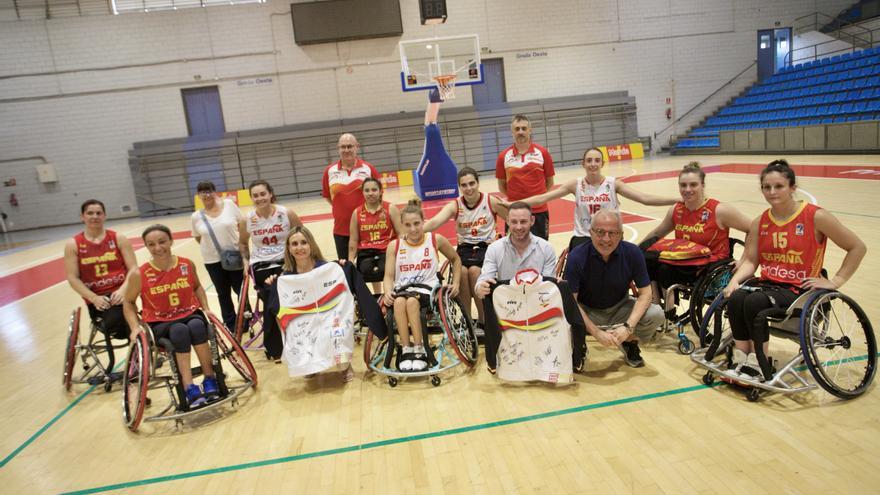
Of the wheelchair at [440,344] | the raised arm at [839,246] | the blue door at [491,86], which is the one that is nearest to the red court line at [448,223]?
the wheelchair at [440,344]

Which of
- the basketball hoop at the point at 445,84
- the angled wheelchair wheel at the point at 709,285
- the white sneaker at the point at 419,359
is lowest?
the white sneaker at the point at 419,359

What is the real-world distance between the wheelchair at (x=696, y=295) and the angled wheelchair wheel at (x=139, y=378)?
320 cm

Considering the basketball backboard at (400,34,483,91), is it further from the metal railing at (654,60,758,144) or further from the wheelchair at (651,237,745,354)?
the wheelchair at (651,237,745,354)

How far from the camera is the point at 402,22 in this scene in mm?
17500

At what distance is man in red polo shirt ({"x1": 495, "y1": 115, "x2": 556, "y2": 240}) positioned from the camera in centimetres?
447

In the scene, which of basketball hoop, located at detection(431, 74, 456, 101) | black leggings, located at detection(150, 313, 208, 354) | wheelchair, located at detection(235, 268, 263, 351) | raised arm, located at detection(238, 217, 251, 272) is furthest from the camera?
basketball hoop, located at detection(431, 74, 456, 101)

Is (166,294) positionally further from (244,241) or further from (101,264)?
(244,241)

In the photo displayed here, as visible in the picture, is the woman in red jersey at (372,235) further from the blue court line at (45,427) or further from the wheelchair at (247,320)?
the blue court line at (45,427)

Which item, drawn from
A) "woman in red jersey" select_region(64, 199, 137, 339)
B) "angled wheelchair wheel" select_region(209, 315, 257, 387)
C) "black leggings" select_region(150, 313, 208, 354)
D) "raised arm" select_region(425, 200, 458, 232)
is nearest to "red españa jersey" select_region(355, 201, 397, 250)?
"raised arm" select_region(425, 200, 458, 232)

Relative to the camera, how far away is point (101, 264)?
379cm

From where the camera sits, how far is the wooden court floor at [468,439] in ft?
7.46

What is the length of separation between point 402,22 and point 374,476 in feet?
57.3

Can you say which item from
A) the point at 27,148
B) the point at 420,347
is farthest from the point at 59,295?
the point at 27,148

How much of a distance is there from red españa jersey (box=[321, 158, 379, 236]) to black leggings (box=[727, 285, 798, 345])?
2983 mm
